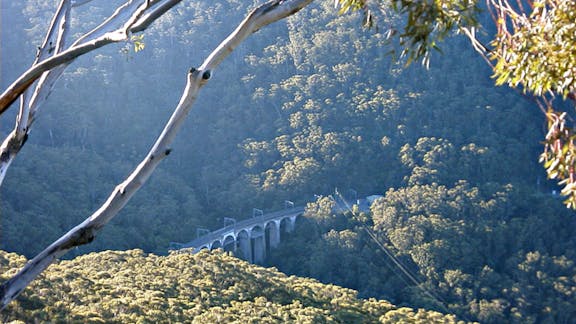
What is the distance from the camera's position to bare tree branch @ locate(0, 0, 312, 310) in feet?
10.7

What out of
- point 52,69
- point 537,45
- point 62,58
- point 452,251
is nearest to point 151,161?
point 62,58

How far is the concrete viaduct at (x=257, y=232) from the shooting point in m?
24.9

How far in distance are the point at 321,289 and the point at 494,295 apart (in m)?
11.1

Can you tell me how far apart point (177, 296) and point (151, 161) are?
19.5 ft

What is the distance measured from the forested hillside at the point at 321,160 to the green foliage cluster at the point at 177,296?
882cm

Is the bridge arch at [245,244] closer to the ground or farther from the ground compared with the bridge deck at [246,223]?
closer to the ground

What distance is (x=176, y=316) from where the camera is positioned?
7.74m

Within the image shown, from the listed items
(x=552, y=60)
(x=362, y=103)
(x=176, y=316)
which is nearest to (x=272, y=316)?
(x=176, y=316)

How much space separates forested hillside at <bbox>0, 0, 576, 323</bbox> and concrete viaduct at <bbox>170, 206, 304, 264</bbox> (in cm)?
77

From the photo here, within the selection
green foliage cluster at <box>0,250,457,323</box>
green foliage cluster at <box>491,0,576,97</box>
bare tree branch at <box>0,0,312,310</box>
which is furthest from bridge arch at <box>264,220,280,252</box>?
bare tree branch at <box>0,0,312,310</box>

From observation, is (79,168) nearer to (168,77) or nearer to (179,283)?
(168,77)

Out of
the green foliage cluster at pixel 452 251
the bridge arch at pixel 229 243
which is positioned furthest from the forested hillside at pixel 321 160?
the bridge arch at pixel 229 243

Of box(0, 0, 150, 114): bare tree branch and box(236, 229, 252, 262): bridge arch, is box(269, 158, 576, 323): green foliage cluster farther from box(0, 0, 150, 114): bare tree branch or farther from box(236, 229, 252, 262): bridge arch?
box(0, 0, 150, 114): bare tree branch

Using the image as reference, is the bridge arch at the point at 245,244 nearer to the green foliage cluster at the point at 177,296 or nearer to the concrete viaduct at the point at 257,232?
the concrete viaduct at the point at 257,232
